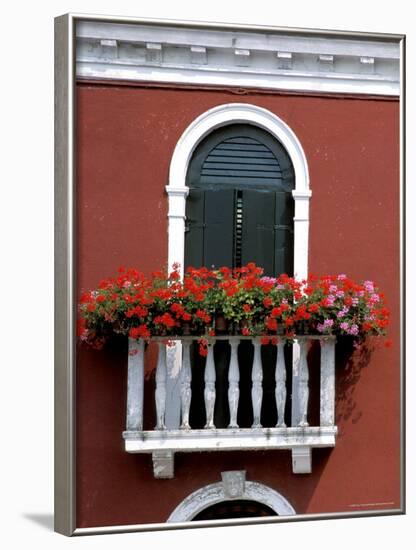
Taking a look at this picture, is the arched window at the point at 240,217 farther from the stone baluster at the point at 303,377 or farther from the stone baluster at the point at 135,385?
the stone baluster at the point at 135,385

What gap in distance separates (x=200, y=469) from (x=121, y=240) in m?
1.20

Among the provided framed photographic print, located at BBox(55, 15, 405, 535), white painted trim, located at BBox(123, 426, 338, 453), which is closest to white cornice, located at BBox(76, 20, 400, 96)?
framed photographic print, located at BBox(55, 15, 405, 535)

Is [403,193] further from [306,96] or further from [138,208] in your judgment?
[138,208]

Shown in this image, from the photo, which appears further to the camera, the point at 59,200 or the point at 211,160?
the point at 211,160

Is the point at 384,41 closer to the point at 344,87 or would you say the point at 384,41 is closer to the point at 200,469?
the point at 344,87

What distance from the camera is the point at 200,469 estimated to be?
5332mm

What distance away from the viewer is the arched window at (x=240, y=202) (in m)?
5.42

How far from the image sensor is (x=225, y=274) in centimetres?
525

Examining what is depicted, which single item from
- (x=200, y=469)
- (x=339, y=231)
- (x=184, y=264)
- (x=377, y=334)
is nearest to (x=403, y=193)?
(x=339, y=231)

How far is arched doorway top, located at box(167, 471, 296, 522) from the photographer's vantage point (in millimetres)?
5305

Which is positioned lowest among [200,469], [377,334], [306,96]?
[200,469]

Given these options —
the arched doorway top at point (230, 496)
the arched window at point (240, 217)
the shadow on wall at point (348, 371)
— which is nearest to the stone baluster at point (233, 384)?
the arched window at point (240, 217)

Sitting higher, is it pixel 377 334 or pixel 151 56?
pixel 151 56

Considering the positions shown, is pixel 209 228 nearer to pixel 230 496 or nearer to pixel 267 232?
pixel 267 232
